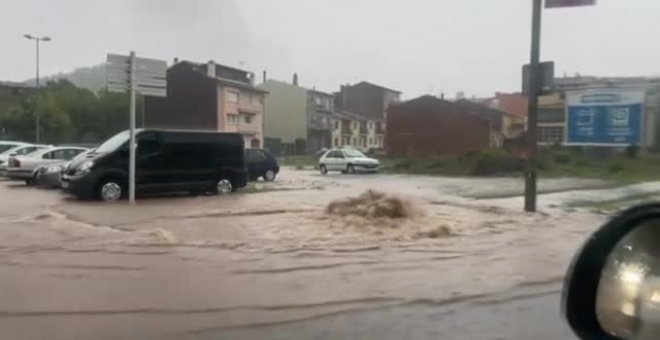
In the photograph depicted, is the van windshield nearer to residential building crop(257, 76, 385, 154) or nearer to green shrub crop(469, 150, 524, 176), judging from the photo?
green shrub crop(469, 150, 524, 176)

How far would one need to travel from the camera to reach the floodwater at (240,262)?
251 inches

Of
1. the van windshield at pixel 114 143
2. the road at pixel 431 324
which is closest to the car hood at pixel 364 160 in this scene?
the van windshield at pixel 114 143

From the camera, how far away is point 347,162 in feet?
124

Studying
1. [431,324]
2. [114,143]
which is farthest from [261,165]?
[431,324]

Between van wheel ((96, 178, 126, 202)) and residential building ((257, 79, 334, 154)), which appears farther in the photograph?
residential building ((257, 79, 334, 154))

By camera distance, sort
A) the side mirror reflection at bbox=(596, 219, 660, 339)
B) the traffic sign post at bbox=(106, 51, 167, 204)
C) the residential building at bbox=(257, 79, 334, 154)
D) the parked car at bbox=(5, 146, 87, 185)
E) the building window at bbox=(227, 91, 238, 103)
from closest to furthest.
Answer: the side mirror reflection at bbox=(596, 219, 660, 339), the traffic sign post at bbox=(106, 51, 167, 204), the parked car at bbox=(5, 146, 87, 185), the building window at bbox=(227, 91, 238, 103), the residential building at bbox=(257, 79, 334, 154)

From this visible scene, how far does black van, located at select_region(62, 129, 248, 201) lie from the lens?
1741cm

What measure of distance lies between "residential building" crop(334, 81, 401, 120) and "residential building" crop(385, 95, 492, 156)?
1077 inches

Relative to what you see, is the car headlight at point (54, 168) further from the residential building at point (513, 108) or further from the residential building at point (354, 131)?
the residential building at point (354, 131)

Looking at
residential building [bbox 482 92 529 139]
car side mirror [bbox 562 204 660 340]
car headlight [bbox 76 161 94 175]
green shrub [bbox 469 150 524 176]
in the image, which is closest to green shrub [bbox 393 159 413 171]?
green shrub [bbox 469 150 524 176]

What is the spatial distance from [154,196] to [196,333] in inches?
547

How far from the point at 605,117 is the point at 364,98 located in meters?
88.3

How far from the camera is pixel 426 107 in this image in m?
48.2

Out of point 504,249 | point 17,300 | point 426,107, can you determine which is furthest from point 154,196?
point 426,107
